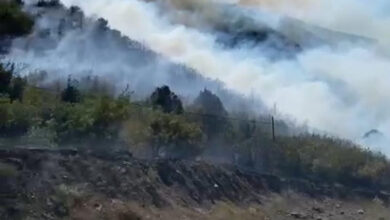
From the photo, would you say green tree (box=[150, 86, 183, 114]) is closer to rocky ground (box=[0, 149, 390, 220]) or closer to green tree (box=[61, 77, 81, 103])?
rocky ground (box=[0, 149, 390, 220])

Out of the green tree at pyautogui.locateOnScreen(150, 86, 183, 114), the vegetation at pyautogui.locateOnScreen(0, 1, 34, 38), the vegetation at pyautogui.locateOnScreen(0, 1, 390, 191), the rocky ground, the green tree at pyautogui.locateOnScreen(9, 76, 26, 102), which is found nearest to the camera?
the rocky ground

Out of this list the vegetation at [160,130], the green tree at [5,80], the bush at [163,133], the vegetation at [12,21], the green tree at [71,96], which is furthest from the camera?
the green tree at [71,96]

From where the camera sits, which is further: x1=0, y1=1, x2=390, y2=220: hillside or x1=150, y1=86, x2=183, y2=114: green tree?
x1=150, y1=86, x2=183, y2=114: green tree

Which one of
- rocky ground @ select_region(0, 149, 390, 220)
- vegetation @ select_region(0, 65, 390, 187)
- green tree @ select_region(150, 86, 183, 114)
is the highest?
green tree @ select_region(150, 86, 183, 114)

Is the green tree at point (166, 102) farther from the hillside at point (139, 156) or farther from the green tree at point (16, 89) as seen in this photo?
the green tree at point (16, 89)

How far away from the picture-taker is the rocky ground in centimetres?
3528

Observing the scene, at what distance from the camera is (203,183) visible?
5212 centimetres

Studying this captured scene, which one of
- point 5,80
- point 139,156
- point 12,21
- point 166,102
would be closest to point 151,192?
point 139,156

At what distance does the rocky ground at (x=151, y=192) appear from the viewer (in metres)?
35.3

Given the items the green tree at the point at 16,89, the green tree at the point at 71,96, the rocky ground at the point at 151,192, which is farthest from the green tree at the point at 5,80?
the rocky ground at the point at 151,192

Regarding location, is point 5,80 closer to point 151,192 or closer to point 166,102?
point 151,192

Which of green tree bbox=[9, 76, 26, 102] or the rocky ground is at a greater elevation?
green tree bbox=[9, 76, 26, 102]

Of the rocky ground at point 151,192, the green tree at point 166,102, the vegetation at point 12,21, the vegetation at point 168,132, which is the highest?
the vegetation at point 12,21

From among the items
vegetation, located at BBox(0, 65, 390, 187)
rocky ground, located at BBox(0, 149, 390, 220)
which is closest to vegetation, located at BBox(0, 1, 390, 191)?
vegetation, located at BBox(0, 65, 390, 187)
